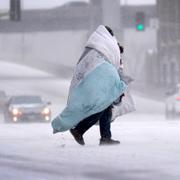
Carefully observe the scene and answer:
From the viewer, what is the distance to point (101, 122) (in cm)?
1210

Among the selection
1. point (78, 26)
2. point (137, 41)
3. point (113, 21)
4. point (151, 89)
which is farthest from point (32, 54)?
point (151, 89)

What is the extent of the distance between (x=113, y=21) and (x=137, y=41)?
3083 inches

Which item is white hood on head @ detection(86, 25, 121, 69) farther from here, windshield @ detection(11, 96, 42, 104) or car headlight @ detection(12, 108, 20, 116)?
windshield @ detection(11, 96, 42, 104)

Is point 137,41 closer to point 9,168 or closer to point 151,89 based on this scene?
point 151,89

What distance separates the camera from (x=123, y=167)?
9242 mm

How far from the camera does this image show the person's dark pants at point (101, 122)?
11.9 meters

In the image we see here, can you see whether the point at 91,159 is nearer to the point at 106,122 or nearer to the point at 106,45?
the point at 106,122

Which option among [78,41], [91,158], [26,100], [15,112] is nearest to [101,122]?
[91,158]

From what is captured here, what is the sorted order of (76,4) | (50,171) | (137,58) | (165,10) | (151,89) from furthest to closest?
(137,58) → (76,4) → (165,10) → (151,89) → (50,171)

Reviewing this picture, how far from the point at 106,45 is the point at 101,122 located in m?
1.07

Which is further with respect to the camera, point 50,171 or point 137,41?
point 137,41

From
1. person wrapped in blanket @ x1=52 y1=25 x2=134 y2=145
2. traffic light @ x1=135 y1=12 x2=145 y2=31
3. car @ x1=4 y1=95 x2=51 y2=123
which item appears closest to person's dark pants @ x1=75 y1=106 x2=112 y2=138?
person wrapped in blanket @ x1=52 y1=25 x2=134 y2=145

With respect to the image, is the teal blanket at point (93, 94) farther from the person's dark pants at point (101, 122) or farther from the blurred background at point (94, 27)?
the blurred background at point (94, 27)

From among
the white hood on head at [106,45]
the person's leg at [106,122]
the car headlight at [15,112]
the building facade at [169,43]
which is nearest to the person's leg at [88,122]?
the person's leg at [106,122]
